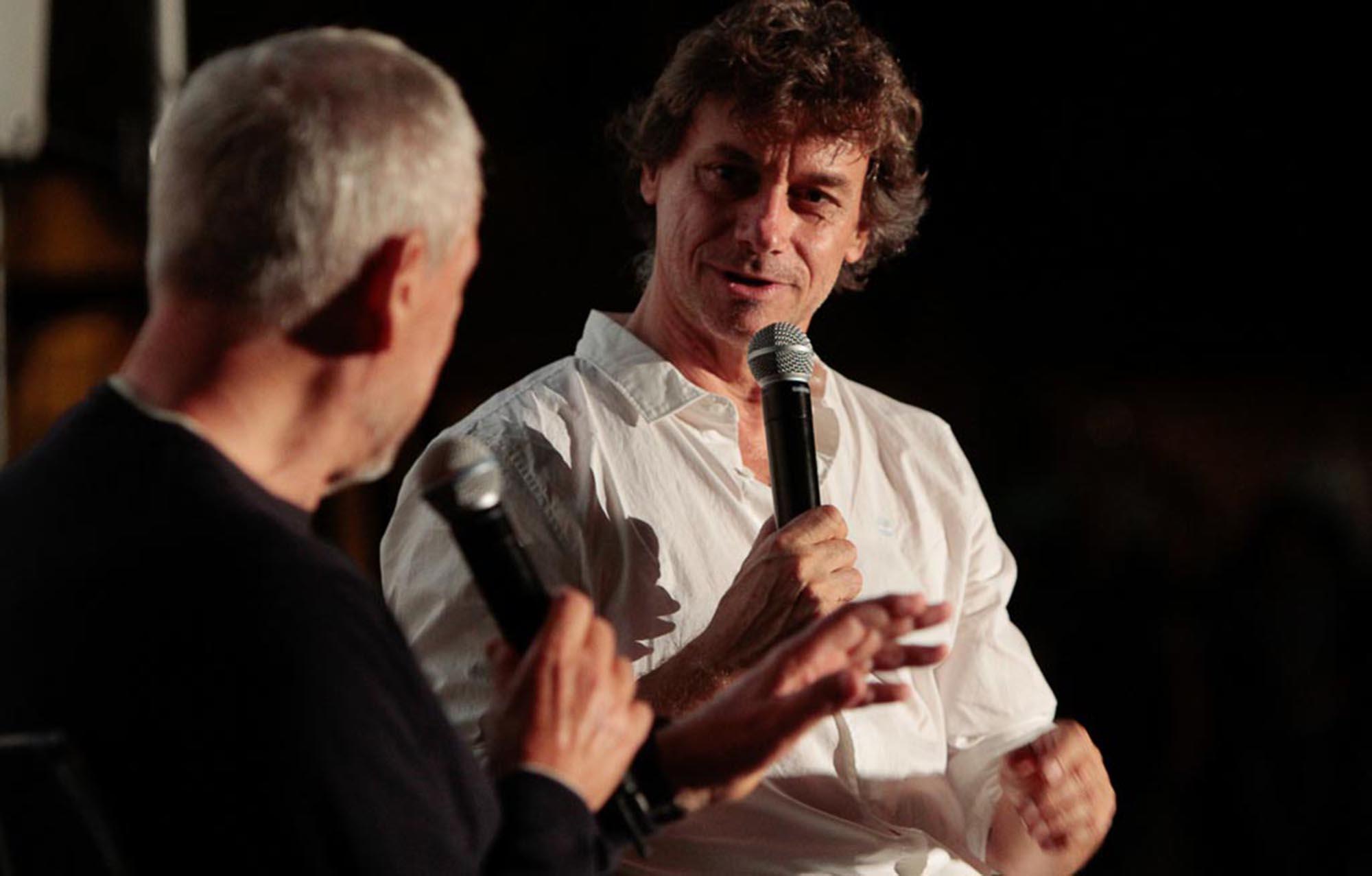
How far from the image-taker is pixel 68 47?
3250 mm

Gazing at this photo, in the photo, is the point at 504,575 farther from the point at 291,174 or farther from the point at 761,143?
the point at 761,143

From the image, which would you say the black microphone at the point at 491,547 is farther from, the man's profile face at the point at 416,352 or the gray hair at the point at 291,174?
the gray hair at the point at 291,174

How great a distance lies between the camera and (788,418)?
1.81m

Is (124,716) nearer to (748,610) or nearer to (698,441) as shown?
(748,610)

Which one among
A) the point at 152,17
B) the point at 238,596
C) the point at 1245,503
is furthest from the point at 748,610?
the point at 1245,503

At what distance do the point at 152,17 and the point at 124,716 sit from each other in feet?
8.44

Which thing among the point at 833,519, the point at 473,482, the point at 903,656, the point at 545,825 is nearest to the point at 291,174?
the point at 473,482

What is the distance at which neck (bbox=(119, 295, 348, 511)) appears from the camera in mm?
1155

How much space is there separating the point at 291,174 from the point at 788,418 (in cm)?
80

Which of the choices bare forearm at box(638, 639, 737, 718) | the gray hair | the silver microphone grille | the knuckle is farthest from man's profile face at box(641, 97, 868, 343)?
the gray hair

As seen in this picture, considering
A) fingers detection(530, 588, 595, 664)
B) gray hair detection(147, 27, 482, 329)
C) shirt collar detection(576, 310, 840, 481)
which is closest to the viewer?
gray hair detection(147, 27, 482, 329)

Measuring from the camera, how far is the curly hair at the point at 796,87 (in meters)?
2.13

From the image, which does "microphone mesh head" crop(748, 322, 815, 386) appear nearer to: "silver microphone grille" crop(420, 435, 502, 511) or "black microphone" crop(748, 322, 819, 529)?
"black microphone" crop(748, 322, 819, 529)

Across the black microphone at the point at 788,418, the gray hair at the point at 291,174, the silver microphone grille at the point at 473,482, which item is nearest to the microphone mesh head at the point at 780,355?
the black microphone at the point at 788,418
